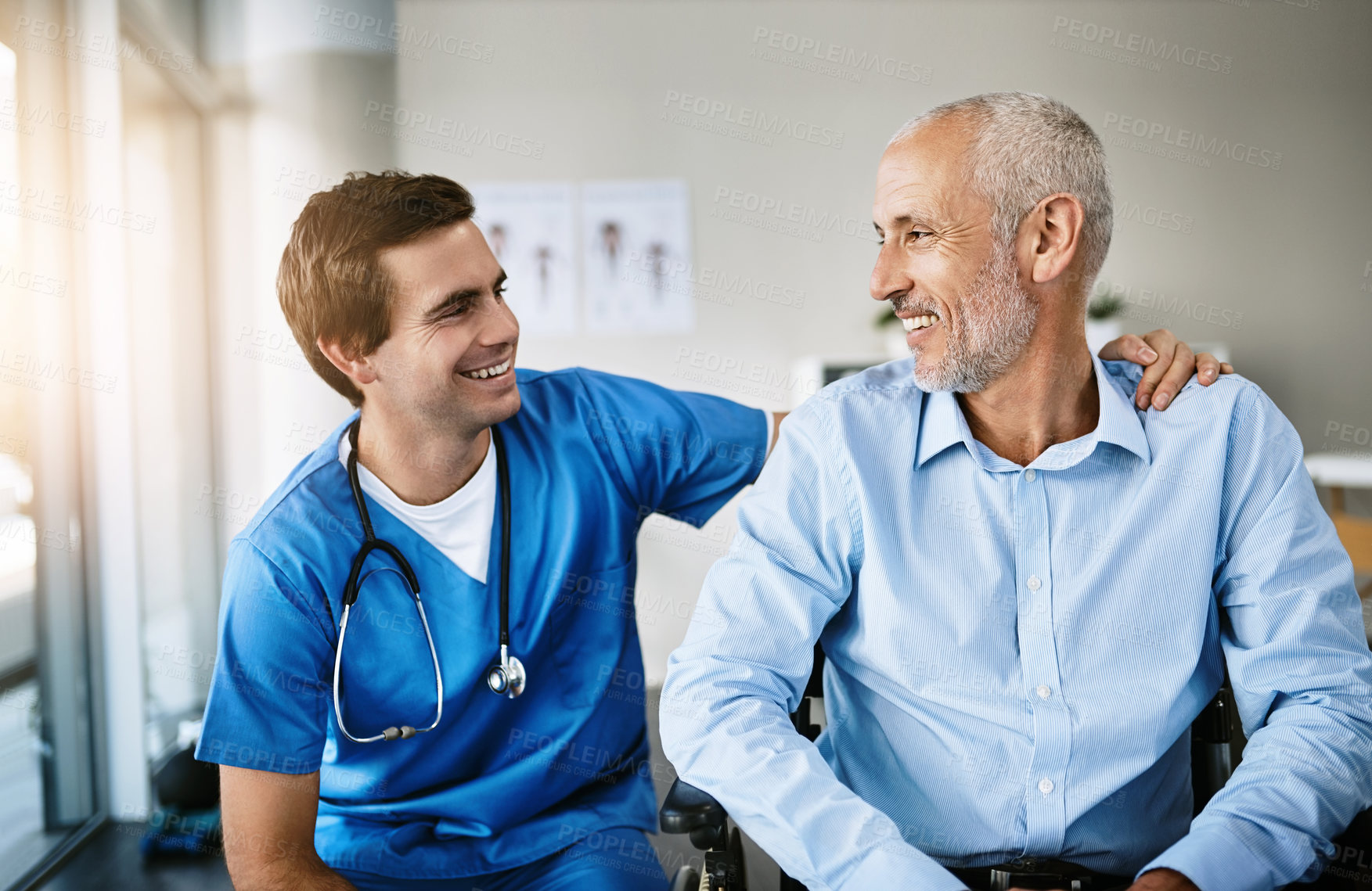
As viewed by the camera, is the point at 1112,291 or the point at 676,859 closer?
the point at 676,859

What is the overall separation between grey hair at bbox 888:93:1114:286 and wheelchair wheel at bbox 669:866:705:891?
0.87m

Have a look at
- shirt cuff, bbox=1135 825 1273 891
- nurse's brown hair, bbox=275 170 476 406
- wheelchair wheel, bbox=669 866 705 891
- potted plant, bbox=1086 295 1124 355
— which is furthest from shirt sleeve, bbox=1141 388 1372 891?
potted plant, bbox=1086 295 1124 355

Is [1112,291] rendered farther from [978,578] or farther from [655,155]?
[978,578]

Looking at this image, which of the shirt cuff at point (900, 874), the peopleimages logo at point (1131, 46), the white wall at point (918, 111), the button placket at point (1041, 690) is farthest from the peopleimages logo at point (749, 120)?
the shirt cuff at point (900, 874)

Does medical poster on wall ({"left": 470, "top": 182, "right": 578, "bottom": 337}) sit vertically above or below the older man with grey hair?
above

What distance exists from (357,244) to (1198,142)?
2.91 m

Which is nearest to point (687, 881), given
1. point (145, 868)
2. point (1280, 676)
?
point (1280, 676)

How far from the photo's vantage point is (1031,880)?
100cm

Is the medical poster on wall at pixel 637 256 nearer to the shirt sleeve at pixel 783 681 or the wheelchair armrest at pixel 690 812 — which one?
the shirt sleeve at pixel 783 681

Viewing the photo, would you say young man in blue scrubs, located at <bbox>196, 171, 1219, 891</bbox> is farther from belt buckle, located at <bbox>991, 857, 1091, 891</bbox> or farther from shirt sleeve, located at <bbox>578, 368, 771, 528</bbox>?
belt buckle, located at <bbox>991, 857, 1091, 891</bbox>

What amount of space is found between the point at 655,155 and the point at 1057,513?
215 cm

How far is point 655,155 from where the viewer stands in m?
2.88

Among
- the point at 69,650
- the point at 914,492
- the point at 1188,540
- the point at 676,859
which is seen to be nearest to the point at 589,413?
the point at 914,492

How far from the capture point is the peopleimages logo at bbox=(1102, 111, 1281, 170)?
297 cm
